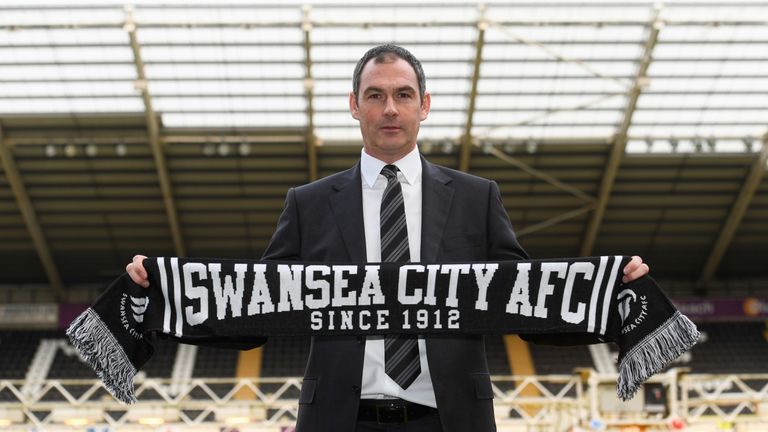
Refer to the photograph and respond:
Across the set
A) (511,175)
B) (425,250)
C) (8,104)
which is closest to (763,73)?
(511,175)

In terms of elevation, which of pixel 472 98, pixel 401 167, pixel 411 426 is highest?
pixel 472 98

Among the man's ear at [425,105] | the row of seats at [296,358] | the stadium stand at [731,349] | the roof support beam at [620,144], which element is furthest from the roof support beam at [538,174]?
the man's ear at [425,105]

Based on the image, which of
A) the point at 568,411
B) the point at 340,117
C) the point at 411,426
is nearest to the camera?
the point at 411,426

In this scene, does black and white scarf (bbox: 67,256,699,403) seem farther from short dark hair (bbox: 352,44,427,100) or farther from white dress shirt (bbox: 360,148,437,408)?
short dark hair (bbox: 352,44,427,100)

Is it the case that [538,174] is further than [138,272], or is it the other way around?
[538,174]

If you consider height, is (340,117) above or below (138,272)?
above

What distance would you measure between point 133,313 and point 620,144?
24.6 meters

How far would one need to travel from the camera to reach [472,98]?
2631cm

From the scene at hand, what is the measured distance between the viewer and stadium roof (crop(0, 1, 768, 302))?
25.0 metres

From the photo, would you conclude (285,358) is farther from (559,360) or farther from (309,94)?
(309,94)

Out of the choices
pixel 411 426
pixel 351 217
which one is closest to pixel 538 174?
pixel 351 217

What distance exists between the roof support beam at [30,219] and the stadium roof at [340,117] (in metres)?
0.08

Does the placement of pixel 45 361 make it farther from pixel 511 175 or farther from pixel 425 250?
pixel 425 250

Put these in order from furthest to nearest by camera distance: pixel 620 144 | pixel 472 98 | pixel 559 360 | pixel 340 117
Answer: pixel 559 360 < pixel 620 144 < pixel 340 117 < pixel 472 98
